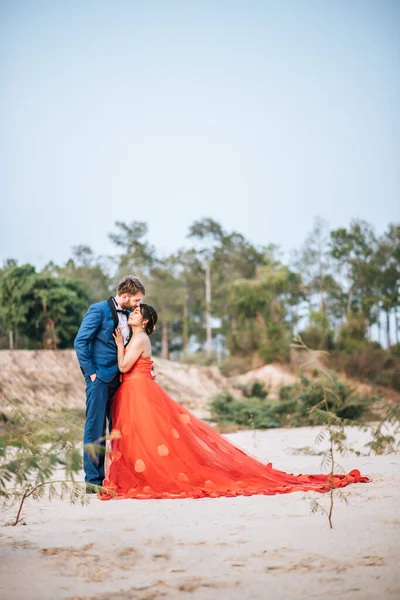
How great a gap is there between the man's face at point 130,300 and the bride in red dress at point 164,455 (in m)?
0.06

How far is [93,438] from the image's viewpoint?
656cm

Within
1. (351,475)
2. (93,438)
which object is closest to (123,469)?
(93,438)

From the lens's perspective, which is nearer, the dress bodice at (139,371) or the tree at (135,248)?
the dress bodice at (139,371)

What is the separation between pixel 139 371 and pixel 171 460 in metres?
0.93

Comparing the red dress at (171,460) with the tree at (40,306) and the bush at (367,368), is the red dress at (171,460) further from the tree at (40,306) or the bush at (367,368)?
the bush at (367,368)

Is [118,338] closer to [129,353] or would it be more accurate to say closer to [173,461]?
[129,353]

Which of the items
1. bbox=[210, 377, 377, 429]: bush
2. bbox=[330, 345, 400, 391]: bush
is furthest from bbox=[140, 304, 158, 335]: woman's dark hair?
bbox=[330, 345, 400, 391]: bush

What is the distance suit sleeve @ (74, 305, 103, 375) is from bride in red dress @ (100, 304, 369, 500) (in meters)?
0.25

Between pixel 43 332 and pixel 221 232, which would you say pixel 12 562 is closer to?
pixel 43 332

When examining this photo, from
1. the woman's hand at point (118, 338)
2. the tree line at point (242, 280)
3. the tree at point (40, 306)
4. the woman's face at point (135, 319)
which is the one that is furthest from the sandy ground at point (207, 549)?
the tree line at point (242, 280)

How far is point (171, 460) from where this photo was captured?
20.6 feet

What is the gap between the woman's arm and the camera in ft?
22.0

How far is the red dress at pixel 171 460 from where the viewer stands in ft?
19.8

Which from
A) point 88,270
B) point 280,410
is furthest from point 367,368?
point 88,270
